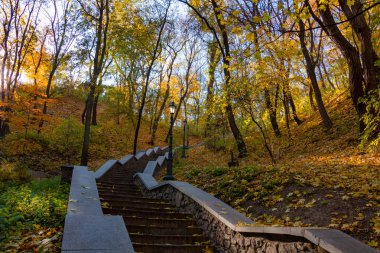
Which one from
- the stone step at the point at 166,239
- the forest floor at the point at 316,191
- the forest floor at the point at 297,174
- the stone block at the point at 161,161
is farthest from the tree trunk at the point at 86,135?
the stone step at the point at 166,239

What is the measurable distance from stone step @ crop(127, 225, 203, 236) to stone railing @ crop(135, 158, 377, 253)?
9.2 inches

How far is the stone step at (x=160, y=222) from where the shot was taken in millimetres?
6266

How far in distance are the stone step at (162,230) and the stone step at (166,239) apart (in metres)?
0.30

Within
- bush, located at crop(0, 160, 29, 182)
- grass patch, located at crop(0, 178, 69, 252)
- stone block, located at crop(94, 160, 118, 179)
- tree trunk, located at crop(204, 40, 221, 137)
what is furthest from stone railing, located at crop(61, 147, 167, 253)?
bush, located at crop(0, 160, 29, 182)

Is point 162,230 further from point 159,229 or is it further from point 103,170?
point 103,170

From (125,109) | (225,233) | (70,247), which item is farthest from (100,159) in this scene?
(70,247)

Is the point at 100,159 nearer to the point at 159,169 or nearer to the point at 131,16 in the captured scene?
the point at 159,169

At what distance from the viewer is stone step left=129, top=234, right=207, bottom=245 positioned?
5.30 metres

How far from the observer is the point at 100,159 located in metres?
21.3

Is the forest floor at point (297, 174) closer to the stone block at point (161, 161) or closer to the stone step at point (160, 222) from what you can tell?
the stone block at point (161, 161)

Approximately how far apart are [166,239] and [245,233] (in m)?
1.47

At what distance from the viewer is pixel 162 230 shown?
5.99 metres

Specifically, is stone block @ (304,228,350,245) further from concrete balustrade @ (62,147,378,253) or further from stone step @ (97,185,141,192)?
stone step @ (97,185,141,192)

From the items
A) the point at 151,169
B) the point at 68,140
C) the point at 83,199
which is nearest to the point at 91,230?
the point at 83,199
